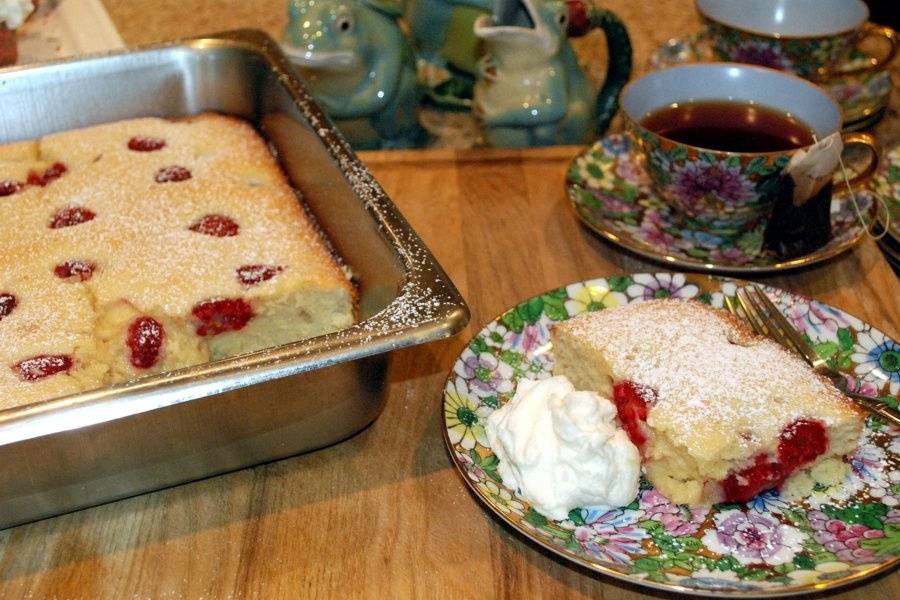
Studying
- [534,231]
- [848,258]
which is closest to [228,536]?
[534,231]

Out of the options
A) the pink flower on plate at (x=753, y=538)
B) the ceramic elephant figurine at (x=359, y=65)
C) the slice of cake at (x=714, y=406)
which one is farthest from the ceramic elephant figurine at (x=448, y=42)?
the pink flower on plate at (x=753, y=538)

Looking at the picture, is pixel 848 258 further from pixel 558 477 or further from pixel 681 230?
pixel 558 477

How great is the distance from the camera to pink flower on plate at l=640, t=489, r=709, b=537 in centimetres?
99

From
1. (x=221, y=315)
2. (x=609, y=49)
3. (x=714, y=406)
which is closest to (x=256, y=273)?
(x=221, y=315)

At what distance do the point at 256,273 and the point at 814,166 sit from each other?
814mm

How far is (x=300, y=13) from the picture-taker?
159 centimetres

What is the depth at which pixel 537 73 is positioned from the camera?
165 cm

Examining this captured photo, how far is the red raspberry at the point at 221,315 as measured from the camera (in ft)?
3.96

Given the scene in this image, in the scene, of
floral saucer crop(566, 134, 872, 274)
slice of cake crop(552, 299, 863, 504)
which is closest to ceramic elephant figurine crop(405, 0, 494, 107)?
floral saucer crop(566, 134, 872, 274)

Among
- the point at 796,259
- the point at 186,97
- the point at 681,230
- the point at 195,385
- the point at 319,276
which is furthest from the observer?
the point at 186,97

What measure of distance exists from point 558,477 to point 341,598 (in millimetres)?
264

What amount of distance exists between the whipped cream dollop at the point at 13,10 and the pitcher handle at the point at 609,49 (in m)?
0.99

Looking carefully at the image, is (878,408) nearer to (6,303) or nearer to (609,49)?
(609,49)

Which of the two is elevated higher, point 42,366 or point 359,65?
point 359,65
